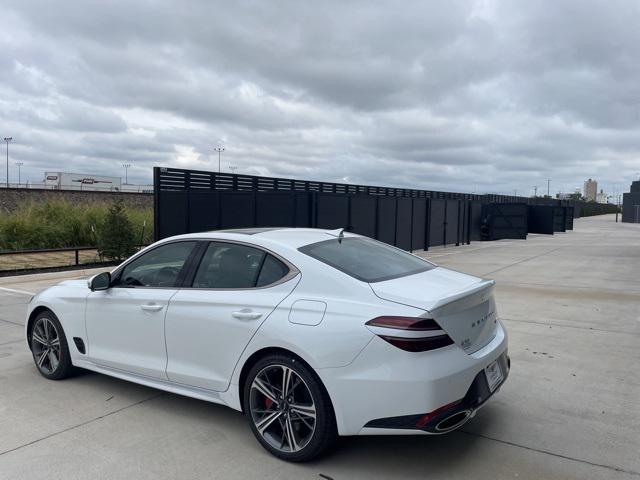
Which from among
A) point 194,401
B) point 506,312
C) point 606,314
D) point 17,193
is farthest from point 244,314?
point 17,193

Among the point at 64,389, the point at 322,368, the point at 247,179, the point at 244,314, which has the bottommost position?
the point at 64,389

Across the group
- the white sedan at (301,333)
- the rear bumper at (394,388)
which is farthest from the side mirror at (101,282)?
the rear bumper at (394,388)

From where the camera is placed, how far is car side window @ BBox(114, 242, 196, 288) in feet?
14.6

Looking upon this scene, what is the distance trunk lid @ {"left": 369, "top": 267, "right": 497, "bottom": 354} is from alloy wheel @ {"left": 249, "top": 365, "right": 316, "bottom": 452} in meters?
0.83

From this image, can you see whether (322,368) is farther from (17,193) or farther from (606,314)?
(17,193)

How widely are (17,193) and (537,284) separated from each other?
30596mm

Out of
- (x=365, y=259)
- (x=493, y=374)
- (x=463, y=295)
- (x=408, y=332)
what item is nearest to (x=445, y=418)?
(x=408, y=332)

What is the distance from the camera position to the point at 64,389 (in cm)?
498

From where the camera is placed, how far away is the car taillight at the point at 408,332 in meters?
3.17

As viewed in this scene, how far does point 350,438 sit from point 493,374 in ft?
3.70

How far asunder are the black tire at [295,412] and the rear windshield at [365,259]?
745 mm

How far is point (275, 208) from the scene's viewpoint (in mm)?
15211

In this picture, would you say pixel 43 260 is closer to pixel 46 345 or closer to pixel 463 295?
pixel 46 345

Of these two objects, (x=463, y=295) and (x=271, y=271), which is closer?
(x=463, y=295)
